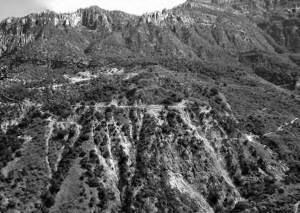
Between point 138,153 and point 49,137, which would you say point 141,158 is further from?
point 49,137

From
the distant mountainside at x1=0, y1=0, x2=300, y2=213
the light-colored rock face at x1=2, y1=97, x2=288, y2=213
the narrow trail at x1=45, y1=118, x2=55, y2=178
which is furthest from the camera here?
the narrow trail at x1=45, y1=118, x2=55, y2=178

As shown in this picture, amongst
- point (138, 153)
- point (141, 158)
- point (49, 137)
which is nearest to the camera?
point (49, 137)

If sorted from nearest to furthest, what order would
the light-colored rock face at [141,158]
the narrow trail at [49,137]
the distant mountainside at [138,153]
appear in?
the distant mountainside at [138,153] < the light-colored rock face at [141,158] < the narrow trail at [49,137]

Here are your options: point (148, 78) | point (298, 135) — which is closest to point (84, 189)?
point (148, 78)

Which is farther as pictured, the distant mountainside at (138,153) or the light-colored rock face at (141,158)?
the light-colored rock face at (141,158)

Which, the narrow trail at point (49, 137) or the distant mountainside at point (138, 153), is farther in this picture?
the narrow trail at point (49, 137)

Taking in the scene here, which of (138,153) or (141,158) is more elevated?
(138,153)

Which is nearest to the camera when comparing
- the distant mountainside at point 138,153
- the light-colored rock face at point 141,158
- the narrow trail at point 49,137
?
the distant mountainside at point 138,153

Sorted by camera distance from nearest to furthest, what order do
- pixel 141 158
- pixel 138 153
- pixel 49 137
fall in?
pixel 49 137 < pixel 141 158 < pixel 138 153

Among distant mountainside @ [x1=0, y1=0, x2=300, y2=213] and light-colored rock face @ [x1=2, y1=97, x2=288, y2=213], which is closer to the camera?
distant mountainside @ [x1=0, y1=0, x2=300, y2=213]

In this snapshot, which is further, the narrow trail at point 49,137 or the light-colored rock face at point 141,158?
the narrow trail at point 49,137

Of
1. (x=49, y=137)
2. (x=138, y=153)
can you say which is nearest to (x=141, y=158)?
(x=138, y=153)
